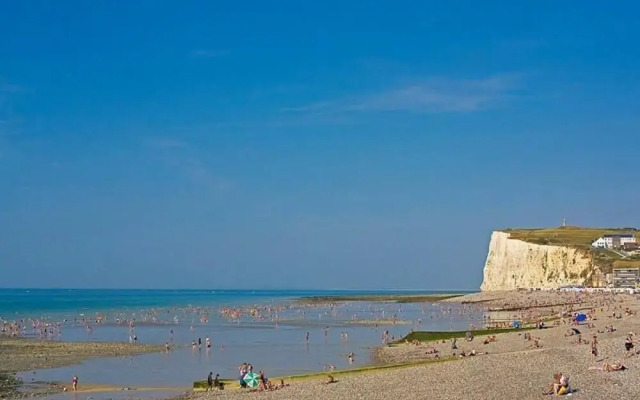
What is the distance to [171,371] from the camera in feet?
130

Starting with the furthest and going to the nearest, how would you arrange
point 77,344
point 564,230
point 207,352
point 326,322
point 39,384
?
point 564,230 < point 326,322 < point 77,344 < point 207,352 < point 39,384

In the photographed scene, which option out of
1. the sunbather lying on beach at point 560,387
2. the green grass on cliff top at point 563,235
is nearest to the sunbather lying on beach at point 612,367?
the sunbather lying on beach at point 560,387

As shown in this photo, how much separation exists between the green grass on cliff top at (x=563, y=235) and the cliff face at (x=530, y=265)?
320cm

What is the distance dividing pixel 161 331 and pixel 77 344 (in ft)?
50.5

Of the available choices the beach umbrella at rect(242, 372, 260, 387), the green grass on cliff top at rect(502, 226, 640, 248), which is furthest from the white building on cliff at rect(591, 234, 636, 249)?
the beach umbrella at rect(242, 372, 260, 387)

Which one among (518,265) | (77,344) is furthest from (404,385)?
(518,265)

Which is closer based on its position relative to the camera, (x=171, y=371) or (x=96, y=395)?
(x=96, y=395)

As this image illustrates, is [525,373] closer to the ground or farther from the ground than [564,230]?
closer to the ground

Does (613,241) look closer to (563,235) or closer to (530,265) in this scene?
(530,265)

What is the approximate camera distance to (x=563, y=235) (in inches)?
6019

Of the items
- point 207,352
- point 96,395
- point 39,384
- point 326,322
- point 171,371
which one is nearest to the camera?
point 96,395

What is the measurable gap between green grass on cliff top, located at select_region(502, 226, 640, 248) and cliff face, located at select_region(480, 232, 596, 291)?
320cm

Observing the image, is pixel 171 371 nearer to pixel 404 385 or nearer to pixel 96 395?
A: pixel 96 395

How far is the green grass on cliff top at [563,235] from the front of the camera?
461 ft
